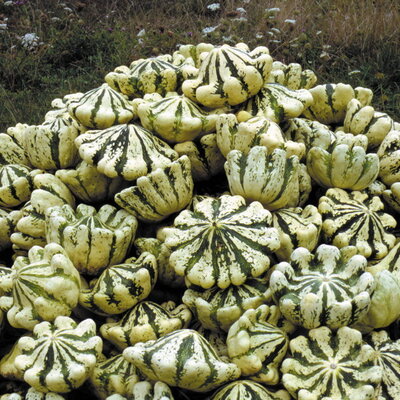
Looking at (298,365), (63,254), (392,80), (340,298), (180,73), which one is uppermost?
(180,73)

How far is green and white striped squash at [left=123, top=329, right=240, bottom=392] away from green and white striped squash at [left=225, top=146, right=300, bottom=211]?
544 millimetres

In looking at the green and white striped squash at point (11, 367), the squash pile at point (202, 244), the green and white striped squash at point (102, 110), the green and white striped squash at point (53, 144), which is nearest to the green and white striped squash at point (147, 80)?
the squash pile at point (202, 244)

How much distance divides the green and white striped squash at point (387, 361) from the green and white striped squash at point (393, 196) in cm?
55

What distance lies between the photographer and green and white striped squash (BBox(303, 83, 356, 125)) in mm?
2541

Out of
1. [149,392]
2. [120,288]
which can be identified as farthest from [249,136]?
[149,392]

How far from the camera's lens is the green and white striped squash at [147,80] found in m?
2.49

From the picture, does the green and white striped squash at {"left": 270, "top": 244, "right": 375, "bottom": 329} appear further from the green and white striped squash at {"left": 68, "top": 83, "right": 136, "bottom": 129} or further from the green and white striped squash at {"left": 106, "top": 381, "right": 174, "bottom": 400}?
the green and white striped squash at {"left": 68, "top": 83, "right": 136, "bottom": 129}

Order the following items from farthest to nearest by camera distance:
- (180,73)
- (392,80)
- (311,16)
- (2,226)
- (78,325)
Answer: (311,16)
(392,80)
(180,73)
(2,226)
(78,325)

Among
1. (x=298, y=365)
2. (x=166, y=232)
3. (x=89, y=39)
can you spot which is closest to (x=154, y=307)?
(x=166, y=232)

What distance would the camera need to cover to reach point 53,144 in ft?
7.63

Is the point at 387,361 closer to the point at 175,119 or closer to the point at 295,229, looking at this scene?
the point at 295,229

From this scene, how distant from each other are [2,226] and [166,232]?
0.75 meters

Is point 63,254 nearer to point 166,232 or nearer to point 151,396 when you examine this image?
point 166,232

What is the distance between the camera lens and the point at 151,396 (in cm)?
176
